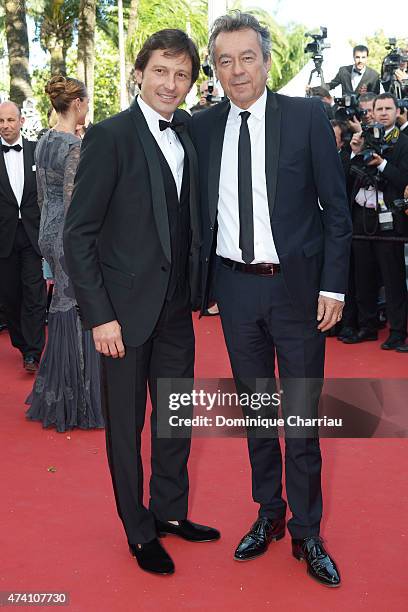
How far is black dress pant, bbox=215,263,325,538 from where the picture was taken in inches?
128

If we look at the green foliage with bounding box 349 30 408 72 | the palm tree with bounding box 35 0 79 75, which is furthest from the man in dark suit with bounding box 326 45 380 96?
the green foliage with bounding box 349 30 408 72

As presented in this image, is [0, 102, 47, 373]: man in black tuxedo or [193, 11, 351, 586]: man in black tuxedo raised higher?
[193, 11, 351, 586]: man in black tuxedo

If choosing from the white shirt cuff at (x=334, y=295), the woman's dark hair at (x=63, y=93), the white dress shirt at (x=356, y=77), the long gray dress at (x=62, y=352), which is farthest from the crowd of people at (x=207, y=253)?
the white dress shirt at (x=356, y=77)

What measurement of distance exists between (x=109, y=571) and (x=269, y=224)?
1453 mm

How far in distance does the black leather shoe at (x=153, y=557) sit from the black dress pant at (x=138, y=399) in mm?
28

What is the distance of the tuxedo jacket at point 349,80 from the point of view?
10.7 metres

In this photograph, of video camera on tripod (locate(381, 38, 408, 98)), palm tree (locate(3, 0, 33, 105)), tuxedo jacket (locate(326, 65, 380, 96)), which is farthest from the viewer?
palm tree (locate(3, 0, 33, 105))

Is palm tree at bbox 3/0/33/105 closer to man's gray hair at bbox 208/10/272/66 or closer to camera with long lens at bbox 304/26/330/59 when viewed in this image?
camera with long lens at bbox 304/26/330/59

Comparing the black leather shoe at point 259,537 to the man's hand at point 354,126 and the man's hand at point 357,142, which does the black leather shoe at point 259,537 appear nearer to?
the man's hand at point 357,142

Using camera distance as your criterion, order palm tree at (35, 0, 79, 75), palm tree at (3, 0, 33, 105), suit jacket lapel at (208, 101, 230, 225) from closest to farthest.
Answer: suit jacket lapel at (208, 101, 230, 225) < palm tree at (3, 0, 33, 105) < palm tree at (35, 0, 79, 75)

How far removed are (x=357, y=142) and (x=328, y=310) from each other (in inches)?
167

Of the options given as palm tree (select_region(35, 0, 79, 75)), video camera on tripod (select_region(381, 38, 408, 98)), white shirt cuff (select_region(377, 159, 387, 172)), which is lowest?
white shirt cuff (select_region(377, 159, 387, 172))

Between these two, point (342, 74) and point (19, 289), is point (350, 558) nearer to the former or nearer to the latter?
point (19, 289)

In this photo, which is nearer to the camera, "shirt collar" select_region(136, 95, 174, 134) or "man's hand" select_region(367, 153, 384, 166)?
"shirt collar" select_region(136, 95, 174, 134)
